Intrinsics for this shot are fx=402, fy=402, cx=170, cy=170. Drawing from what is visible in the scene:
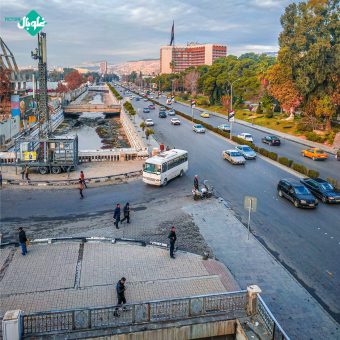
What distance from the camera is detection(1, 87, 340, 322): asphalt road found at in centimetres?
1680

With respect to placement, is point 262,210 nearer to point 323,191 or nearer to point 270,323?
point 323,191

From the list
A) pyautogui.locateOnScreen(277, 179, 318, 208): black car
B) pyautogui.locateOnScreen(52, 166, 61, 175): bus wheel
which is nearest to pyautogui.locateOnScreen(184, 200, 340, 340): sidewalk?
pyautogui.locateOnScreen(277, 179, 318, 208): black car

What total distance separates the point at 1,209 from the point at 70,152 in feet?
31.5

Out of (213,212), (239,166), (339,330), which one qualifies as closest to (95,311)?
(339,330)

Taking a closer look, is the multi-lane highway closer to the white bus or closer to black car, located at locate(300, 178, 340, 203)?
black car, located at locate(300, 178, 340, 203)

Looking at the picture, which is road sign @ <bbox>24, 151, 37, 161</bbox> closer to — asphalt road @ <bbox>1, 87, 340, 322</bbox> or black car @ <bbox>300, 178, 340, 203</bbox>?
asphalt road @ <bbox>1, 87, 340, 322</bbox>

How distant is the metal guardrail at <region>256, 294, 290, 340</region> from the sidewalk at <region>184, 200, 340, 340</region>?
1.98 m

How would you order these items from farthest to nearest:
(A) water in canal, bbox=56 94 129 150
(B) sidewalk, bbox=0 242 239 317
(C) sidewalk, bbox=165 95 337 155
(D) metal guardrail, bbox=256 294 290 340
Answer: (A) water in canal, bbox=56 94 129 150
(C) sidewalk, bbox=165 95 337 155
(B) sidewalk, bbox=0 242 239 317
(D) metal guardrail, bbox=256 294 290 340

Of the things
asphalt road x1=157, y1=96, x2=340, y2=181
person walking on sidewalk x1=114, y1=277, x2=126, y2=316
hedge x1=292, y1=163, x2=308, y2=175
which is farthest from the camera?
asphalt road x1=157, y1=96, x2=340, y2=181

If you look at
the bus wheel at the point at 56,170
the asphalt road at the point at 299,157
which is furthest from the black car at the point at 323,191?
the bus wheel at the point at 56,170

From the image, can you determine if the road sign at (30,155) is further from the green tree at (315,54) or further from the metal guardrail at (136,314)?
the green tree at (315,54)

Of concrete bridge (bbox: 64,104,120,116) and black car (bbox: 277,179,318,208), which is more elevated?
concrete bridge (bbox: 64,104,120,116)

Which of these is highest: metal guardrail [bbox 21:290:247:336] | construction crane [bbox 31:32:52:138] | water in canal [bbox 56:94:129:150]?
construction crane [bbox 31:32:52:138]

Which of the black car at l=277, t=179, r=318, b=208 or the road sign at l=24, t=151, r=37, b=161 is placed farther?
the road sign at l=24, t=151, r=37, b=161
